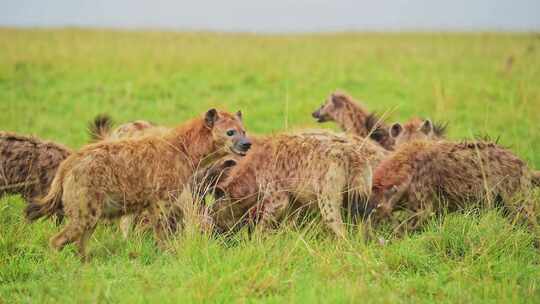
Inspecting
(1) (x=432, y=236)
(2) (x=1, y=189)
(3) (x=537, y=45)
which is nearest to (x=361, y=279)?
(1) (x=432, y=236)

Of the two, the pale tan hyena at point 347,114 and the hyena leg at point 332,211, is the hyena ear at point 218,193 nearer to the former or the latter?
the hyena leg at point 332,211

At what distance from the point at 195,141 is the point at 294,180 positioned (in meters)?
0.74

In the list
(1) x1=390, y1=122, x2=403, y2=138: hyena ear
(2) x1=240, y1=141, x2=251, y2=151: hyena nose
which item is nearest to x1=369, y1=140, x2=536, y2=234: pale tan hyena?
(2) x1=240, y1=141, x2=251, y2=151: hyena nose

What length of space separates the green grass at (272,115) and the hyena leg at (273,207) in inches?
8.6

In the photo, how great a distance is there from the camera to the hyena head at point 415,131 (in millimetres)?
7004

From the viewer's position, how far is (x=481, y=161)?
5.26 m

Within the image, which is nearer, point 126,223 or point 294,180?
point 294,180

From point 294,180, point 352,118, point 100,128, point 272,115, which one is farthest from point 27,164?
Answer: point 272,115

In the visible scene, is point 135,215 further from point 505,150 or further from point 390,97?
point 390,97

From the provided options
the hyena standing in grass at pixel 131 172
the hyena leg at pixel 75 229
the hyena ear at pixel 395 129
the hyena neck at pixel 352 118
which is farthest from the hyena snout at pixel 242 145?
the hyena neck at pixel 352 118

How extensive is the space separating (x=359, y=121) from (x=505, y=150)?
2675 millimetres

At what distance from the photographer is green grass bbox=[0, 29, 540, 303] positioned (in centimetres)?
418

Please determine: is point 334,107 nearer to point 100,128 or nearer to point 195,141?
point 100,128

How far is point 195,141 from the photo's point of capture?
17.5 feet
